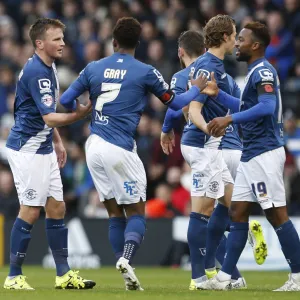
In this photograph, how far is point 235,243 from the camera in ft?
30.8

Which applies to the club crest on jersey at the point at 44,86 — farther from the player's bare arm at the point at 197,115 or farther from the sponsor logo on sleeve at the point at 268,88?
the sponsor logo on sleeve at the point at 268,88

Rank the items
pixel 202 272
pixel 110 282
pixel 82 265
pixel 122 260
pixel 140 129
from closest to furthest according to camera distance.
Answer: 1. pixel 122 260
2. pixel 202 272
3. pixel 110 282
4. pixel 82 265
5. pixel 140 129

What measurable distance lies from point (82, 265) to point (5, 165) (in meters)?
3.31

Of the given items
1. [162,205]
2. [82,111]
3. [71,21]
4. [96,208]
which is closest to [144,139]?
[96,208]

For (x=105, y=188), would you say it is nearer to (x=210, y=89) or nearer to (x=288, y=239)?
(x=210, y=89)

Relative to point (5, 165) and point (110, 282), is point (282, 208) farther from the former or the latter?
point (5, 165)

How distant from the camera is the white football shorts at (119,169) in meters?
9.34

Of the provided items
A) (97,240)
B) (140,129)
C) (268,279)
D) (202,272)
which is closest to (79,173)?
(140,129)

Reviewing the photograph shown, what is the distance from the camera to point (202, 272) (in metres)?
9.62

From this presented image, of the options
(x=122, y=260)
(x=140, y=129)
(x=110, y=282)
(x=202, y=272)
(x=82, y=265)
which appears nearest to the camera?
(x=122, y=260)

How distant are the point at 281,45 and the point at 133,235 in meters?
8.50

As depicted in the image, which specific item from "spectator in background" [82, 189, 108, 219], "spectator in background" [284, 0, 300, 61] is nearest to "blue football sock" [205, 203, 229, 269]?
"spectator in background" [82, 189, 108, 219]

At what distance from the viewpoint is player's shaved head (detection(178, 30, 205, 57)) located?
33.8 ft

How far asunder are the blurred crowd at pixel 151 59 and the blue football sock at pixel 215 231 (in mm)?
5177
